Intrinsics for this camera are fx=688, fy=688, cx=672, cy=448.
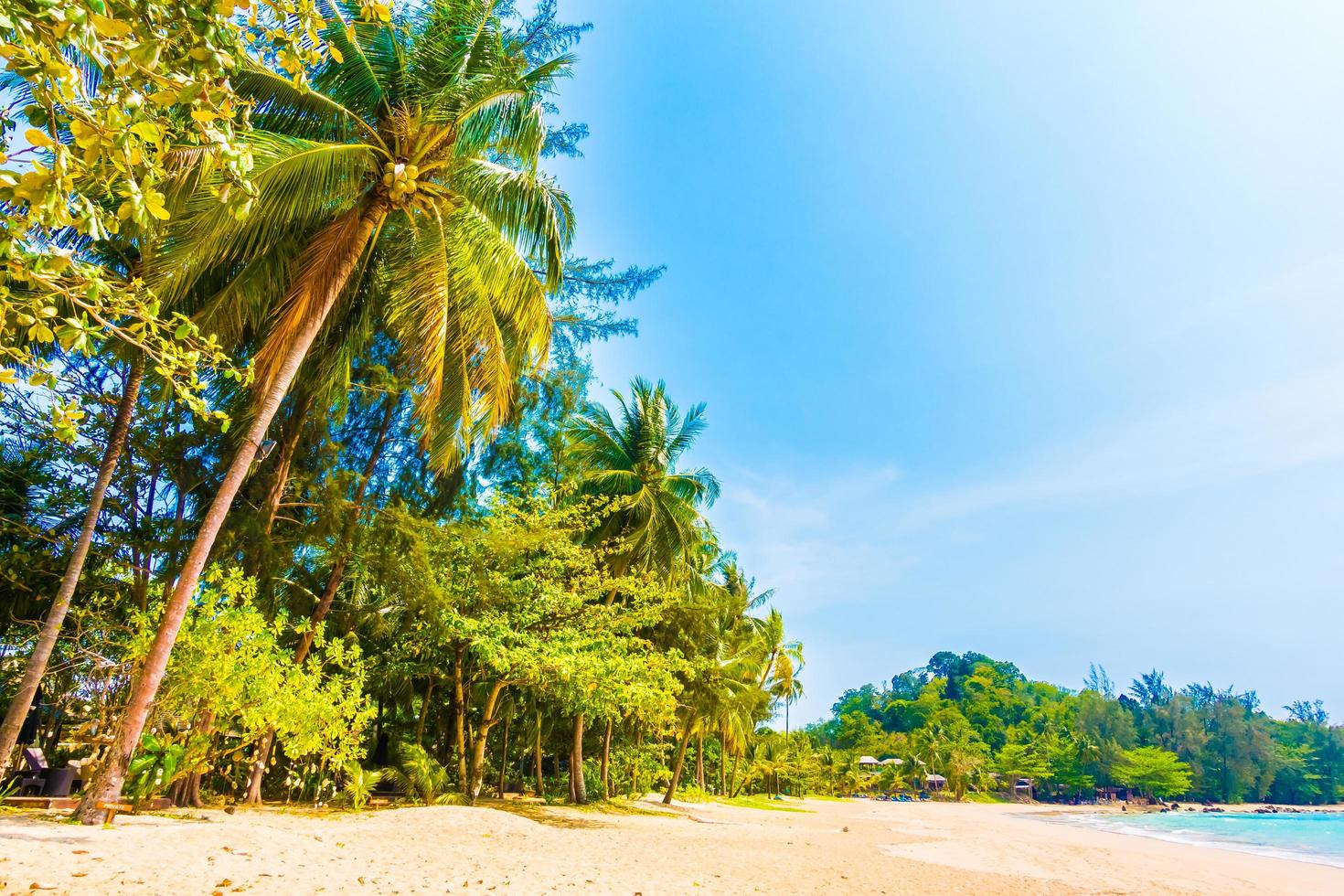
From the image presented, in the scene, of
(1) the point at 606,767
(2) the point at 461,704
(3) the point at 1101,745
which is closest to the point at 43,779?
(2) the point at 461,704

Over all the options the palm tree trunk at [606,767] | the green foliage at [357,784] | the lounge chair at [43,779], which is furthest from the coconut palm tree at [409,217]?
the palm tree trunk at [606,767]

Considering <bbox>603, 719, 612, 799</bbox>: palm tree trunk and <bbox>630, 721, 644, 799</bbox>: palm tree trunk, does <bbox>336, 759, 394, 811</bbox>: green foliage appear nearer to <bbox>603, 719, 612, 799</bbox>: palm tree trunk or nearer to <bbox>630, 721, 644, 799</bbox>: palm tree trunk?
<bbox>603, 719, 612, 799</bbox>: palm tree trunk

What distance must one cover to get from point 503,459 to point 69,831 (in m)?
10.1

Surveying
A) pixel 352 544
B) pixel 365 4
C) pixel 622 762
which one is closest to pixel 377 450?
pixel 352 544

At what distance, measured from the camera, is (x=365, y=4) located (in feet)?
7.43

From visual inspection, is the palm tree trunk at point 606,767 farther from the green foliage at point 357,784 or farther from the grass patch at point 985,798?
the grass patch at point 985,798

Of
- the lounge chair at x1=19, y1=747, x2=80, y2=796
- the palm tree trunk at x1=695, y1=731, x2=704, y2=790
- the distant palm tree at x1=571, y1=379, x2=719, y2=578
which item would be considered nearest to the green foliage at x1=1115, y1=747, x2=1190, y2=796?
the palm tree trunk at x1=695, y1=731, x2=704, y2=790

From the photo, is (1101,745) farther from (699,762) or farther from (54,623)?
(54,623)

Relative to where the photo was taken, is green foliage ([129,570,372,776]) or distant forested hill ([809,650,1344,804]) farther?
distant forested hill ([809,650,1344,804])

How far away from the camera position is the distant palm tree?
18.2m

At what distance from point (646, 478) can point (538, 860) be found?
1153 centimetres

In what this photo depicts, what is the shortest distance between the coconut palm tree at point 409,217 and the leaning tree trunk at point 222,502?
0.03m

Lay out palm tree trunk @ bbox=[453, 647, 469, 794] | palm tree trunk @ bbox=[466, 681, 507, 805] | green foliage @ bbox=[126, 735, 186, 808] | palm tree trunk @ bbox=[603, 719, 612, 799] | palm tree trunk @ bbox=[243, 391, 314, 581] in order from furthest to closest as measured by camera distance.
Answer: palm tree trunk @ bbox=[603, 719, 612, 799] → palm tree trunk @ bbox=[466, 681, 507, 805] → palm tree trunk @ bbox=[453, 647, 469, 794] → palm tree trunk @ bbox=[243, 391, 314, 581] → green foliage @ bbox=[126, 735, 186, 808]

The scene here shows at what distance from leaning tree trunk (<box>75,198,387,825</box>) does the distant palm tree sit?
31.4ft
